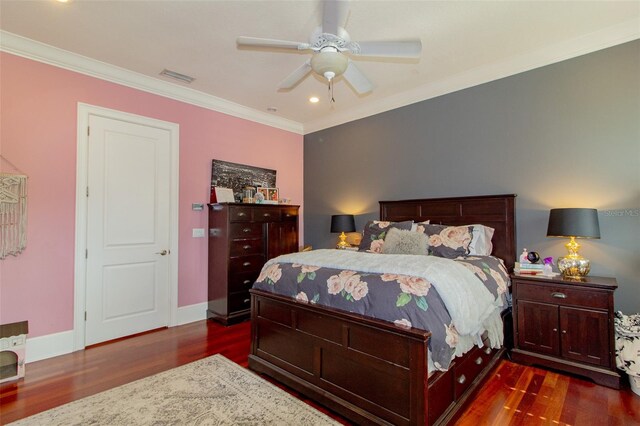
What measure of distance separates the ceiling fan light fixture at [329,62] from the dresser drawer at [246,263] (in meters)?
2.64

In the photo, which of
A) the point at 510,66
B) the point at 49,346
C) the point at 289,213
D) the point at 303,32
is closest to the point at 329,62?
the point at 303,32

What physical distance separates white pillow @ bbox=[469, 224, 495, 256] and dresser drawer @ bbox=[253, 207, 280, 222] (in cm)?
254

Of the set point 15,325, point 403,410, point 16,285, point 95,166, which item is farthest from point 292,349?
point 95,166

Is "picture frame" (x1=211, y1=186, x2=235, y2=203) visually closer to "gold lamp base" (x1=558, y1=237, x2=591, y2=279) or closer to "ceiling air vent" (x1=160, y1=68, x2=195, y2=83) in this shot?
"ceiling air vent" (x1=160, y1=68, x2=195, y2=83)

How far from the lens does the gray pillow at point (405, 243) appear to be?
124 inches

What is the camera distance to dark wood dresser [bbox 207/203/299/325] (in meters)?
3.94

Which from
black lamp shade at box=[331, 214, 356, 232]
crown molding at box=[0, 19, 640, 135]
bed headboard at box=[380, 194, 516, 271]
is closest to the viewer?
crown molding at box=[0, 19, 640, 135]

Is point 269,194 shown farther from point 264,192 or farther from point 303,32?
point 303,32

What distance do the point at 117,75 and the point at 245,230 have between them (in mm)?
2252

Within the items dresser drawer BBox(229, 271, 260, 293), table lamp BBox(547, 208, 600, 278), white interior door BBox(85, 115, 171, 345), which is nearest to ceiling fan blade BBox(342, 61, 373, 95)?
table lamp BBox(547, 208, 600, 278)

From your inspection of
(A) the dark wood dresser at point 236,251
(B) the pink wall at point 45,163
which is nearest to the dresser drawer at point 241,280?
(A) the dark wood dresser at point 236,251

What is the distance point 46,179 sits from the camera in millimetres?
3018

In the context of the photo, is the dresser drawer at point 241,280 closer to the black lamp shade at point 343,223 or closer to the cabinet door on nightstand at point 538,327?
the black lamp shade at point 343,223

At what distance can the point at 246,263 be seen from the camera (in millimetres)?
4113
